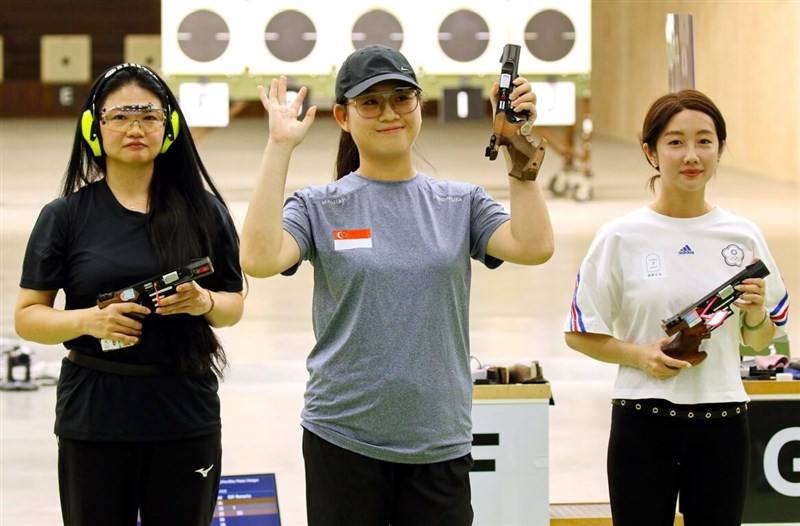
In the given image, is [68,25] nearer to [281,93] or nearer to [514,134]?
[281,93]

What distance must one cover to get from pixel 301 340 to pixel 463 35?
2.49 m

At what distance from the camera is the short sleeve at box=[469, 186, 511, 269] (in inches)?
90.6

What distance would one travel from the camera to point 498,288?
872cm

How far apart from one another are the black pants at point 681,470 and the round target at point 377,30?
5.66 m

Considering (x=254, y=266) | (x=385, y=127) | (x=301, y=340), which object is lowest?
(x=301, y=340)

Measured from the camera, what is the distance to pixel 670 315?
8.84ft

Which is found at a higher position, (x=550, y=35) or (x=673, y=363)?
(x=550, y=35)

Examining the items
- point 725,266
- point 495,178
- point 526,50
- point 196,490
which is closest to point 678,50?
point 725,266

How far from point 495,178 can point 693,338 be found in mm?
12228

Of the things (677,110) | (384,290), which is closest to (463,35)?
(677,110)

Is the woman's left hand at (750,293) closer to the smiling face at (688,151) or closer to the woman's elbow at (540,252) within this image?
the smiling face at (688,151)

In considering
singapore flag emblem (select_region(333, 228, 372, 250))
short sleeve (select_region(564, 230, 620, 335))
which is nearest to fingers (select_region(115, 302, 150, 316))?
singapore flag emblem (select_region(333, 228, 372, 250))

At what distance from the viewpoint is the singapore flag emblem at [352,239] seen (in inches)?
87.7

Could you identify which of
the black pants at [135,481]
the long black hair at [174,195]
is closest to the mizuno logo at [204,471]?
the black pants at [135,481]
